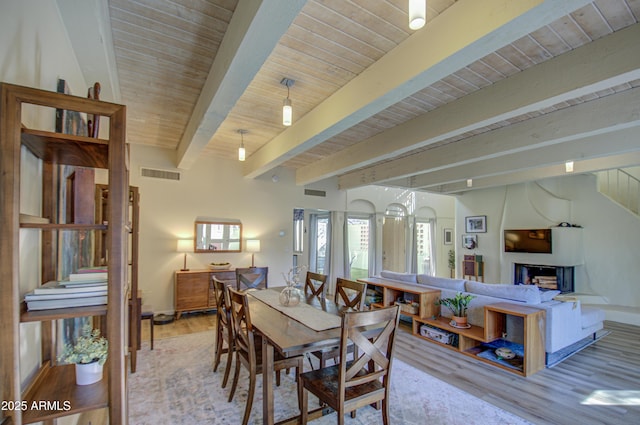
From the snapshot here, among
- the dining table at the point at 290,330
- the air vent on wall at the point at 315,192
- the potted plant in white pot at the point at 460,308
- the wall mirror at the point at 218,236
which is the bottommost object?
the potted plant in white pot at the point at 460,308

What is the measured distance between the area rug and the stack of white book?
173 cm

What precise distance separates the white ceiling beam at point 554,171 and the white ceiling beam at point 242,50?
574 centimetres

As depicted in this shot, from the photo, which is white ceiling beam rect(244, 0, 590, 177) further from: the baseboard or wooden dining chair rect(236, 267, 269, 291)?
the baseboard

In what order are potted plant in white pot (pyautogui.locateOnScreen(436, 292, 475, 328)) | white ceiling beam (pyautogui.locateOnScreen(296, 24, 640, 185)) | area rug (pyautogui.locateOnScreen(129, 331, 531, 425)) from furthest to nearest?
potted plant in white pot (pyautogui.locateOnScreen(436, 292, 475, 328)), area rug (pyautogui.locateOnScreen(129, 331, 531, 425)), white ceiling beam (pyautogui.locateOnScreen(296, 24, 640, 185))

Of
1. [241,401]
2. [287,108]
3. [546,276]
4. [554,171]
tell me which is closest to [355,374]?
[241,401]

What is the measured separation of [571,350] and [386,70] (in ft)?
14.5

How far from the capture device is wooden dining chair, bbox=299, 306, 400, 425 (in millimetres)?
1973

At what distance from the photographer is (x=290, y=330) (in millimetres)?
2338

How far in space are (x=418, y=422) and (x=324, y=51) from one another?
309 centimetres

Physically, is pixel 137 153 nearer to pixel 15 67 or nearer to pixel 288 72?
pixel 288 72

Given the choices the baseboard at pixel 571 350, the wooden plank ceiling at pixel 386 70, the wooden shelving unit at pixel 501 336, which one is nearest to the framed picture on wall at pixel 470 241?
the baseboard at pixel 571 350

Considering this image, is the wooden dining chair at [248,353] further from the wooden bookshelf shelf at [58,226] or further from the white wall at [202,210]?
the white wall at [202,210]

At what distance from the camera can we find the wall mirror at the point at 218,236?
19.3 ft

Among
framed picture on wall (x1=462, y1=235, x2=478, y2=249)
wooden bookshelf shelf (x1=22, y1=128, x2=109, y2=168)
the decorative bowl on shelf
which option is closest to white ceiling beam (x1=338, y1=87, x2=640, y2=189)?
the decorative bowl on shelf
